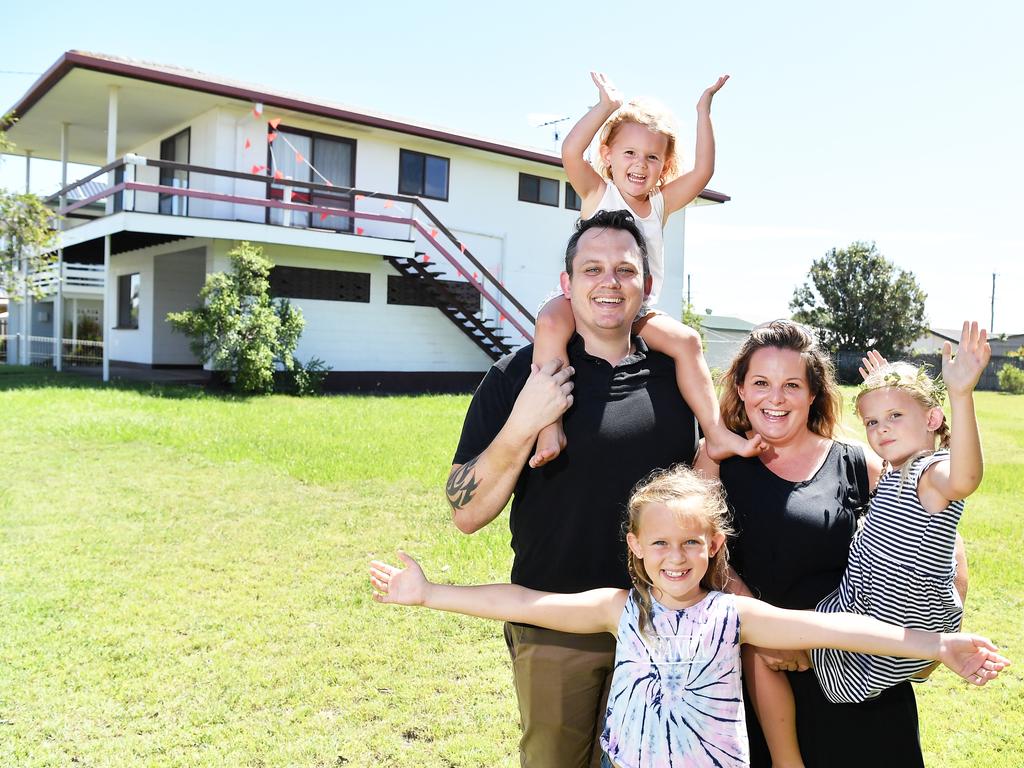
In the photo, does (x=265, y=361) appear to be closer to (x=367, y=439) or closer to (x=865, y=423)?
(x=367, y=439)

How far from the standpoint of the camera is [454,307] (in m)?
22.3

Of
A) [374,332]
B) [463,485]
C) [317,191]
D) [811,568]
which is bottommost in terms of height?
[811,568]

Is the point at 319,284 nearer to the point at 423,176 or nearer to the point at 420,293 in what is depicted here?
the point at 420,293

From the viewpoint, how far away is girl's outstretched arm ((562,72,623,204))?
12.2 ft

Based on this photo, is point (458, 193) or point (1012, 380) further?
point (1012, 380)

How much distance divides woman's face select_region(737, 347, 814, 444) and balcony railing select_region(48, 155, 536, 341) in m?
16.3

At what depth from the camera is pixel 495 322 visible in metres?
23.5

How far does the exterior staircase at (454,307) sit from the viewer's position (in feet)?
70.3

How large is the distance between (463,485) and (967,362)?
155cm

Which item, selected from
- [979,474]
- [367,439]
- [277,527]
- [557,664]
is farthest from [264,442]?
[979,474]

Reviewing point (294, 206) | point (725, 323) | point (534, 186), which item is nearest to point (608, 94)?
point (294, 206)

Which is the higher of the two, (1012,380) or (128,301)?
(128,301)

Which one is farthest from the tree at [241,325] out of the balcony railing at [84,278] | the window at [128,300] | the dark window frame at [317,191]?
the balcony railing at [84,278]

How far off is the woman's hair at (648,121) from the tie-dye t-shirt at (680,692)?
226 centimetres
